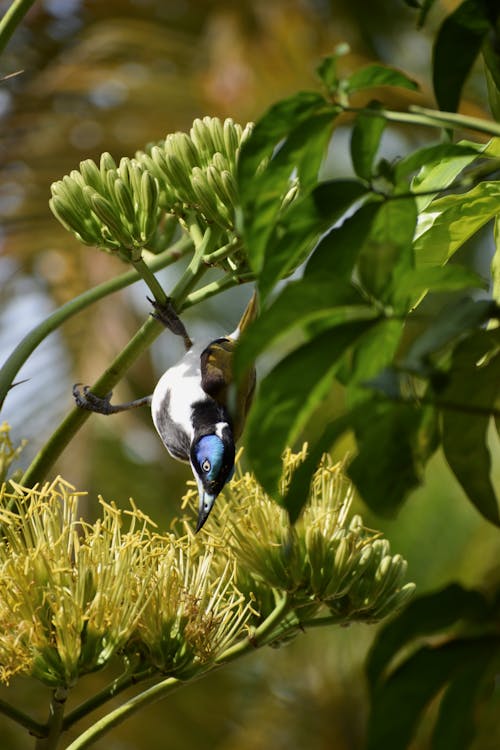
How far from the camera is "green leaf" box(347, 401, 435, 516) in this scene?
0.50 meters

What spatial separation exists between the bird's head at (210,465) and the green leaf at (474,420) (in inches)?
22.9

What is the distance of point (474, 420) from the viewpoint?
0.56 m

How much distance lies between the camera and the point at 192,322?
5207mm

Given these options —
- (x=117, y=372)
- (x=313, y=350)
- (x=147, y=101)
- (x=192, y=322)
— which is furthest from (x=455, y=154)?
(x=192, y=322)

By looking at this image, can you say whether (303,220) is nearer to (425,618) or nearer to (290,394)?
(290,394)

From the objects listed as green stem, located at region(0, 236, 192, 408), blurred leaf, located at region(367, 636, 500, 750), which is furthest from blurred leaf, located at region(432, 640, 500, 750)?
green stem, located at region(0, 236, 192, 408)

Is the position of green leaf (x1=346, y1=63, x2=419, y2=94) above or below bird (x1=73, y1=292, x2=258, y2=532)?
above

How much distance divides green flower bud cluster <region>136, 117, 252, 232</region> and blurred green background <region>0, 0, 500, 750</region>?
2.96 metres

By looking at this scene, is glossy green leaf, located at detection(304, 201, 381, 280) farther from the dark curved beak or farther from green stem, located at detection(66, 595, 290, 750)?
the dark curved beak

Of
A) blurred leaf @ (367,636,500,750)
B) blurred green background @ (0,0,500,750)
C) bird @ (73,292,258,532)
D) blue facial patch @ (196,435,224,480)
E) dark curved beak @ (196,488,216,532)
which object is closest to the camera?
blurred leaf @ (367,636,500,750)

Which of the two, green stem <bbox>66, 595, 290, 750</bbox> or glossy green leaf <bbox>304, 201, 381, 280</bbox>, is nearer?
glossy green leaf <bbox>304, 201, 381, 280</bbox>

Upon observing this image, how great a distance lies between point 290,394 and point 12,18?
22.4 inches

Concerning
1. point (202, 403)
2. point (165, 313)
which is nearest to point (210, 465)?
point (202, 403)

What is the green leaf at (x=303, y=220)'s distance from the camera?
0.54 m
